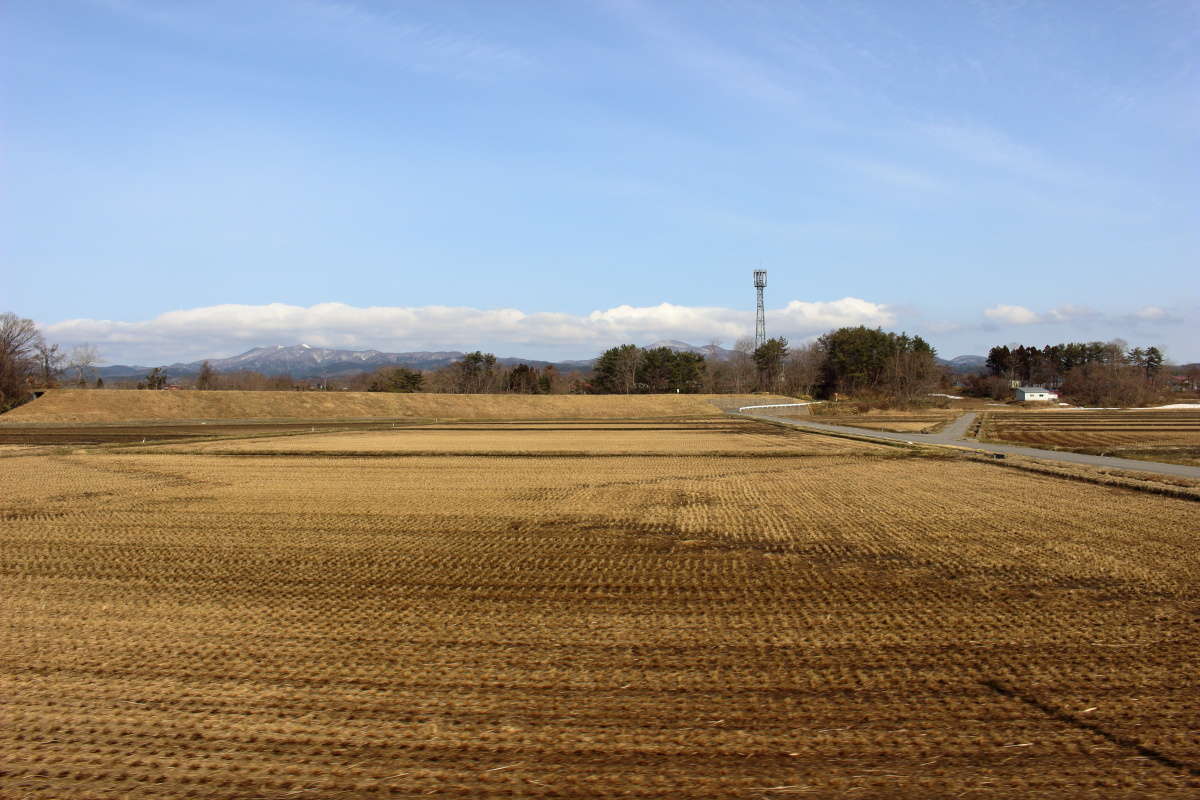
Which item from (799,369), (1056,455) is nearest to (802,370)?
(799,369)

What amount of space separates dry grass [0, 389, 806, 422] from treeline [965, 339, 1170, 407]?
50.9 metres

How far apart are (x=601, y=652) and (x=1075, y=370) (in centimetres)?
14198

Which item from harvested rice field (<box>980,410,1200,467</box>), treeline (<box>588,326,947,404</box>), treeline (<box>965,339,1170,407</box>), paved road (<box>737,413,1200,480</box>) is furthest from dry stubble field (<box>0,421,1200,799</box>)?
treeline (<box>965,339,1170,407</box>)

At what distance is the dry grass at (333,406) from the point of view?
218 ft

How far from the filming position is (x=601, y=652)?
7.29m

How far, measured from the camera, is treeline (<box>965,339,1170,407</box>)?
112 metres

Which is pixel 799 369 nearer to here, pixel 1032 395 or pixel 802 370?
pixel 802 370

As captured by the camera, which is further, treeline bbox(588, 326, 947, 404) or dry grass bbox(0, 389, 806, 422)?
treeline bbox(588, 326, 947, 404)

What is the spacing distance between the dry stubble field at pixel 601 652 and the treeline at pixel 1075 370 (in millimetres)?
114527

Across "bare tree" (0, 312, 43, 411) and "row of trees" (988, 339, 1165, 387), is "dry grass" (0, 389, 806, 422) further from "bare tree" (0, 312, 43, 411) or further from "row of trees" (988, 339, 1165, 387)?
"row of trees" (988, 339, 1165, 387)

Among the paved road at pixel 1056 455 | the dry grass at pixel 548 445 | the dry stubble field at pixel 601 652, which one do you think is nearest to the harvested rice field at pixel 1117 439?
the paved road at pixel 1056 455

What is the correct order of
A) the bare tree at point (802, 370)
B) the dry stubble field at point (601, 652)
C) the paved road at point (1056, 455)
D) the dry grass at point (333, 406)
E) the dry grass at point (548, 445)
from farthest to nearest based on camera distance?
1. the bare tree at point (802, 370)
2. the dry grass at point (333, 406)
3. the dry grass at point (548, 445)
4. the paved road at point (1056, 455)
5. the dry stubble field at point (601, 652)

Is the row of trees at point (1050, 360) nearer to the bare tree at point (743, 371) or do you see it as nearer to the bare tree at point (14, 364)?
the bare tree at point (743, 371)

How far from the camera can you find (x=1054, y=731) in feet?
18.1
